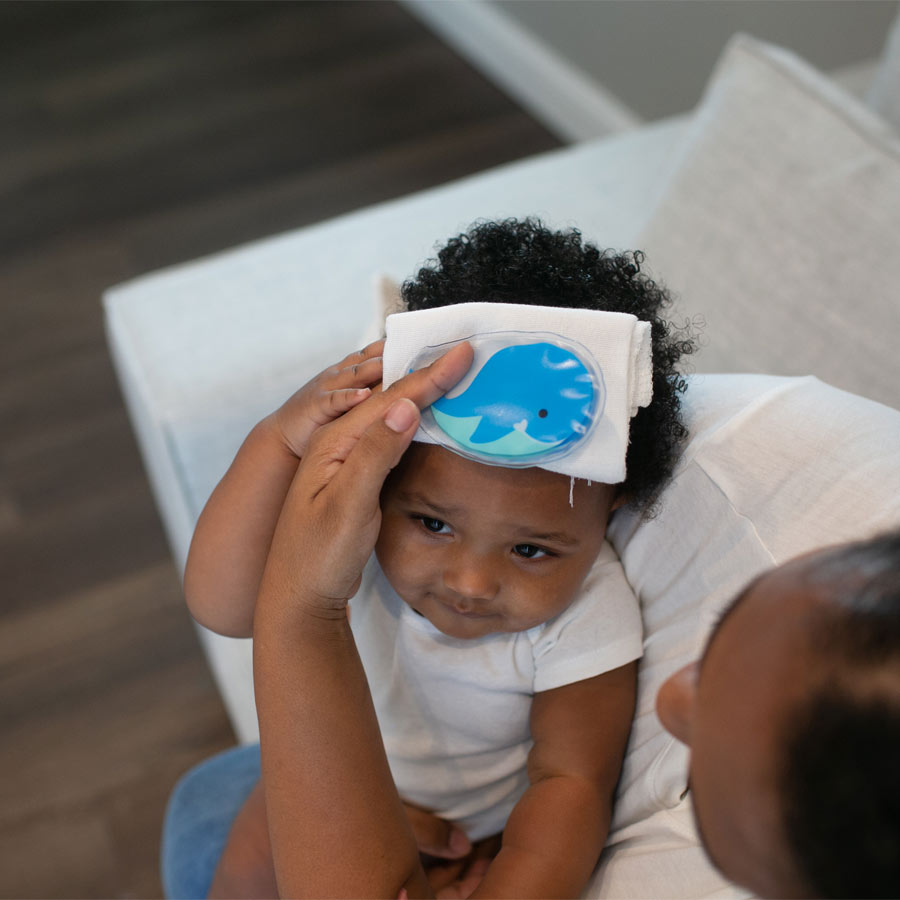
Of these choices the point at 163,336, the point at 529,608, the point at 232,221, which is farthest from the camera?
the point at 232,221

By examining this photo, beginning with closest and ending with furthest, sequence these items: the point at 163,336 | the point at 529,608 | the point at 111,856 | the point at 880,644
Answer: the point at 880,644
the point at 529,608
the point at 163,336
the point at 111,856

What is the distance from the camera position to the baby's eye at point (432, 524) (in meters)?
0.87

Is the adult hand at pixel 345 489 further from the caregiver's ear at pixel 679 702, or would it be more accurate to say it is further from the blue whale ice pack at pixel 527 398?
the caregiver's ear at pixel 679 702

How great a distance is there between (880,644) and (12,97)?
A: 11.3 ft

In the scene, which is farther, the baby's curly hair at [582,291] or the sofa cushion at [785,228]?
the sofa cushion at [785,228]

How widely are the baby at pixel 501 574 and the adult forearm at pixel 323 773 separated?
108 millimetres

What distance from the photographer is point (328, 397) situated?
2.88ft

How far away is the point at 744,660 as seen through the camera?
511 millimetres

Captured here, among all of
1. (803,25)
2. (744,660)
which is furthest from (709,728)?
(803,25)

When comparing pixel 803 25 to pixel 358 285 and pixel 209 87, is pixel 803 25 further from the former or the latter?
pixel 209 87

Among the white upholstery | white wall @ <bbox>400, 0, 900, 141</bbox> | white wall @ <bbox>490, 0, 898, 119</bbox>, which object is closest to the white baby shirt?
the white upholstery

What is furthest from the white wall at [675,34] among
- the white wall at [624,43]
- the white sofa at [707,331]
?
the white sofa at [707,331]

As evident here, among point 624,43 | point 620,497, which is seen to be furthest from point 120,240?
point 620,497

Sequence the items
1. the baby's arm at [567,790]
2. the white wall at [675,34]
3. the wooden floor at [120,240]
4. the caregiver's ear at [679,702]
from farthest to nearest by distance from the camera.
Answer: the white wall at [675,34] < the wooden floor at [120,240] < the baby's arm at [567,790] < the caregiver's ear at [679,702]
